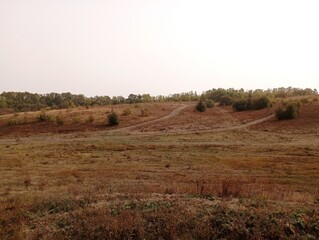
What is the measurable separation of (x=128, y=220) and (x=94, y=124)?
65.5 metres

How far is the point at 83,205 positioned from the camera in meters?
12.1

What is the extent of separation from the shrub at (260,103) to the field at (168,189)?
96.2ft

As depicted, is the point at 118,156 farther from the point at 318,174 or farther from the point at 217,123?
the point at 217,123

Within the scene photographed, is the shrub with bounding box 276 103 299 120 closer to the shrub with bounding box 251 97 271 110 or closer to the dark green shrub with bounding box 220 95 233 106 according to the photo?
the shrub with bounding box 251 97 271 110

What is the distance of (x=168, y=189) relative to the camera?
15.6 meters

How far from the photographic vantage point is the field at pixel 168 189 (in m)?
9.60

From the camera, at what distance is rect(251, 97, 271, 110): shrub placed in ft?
305

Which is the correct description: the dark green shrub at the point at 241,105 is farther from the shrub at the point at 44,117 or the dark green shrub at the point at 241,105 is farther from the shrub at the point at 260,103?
the shrub at the point at 44,117

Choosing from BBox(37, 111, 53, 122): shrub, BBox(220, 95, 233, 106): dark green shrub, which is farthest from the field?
BBox(220, 95, 233, 106): dark green shrub

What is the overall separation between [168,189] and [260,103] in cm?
8336

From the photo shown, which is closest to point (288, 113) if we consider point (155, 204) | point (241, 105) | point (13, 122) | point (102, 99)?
point (241, 105)

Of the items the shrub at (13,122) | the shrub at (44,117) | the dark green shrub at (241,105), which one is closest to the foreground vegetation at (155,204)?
the shrub at (44,117)

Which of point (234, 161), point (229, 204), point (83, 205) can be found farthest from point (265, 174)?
point (83, 205)

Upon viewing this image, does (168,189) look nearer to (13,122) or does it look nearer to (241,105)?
(13,122)
